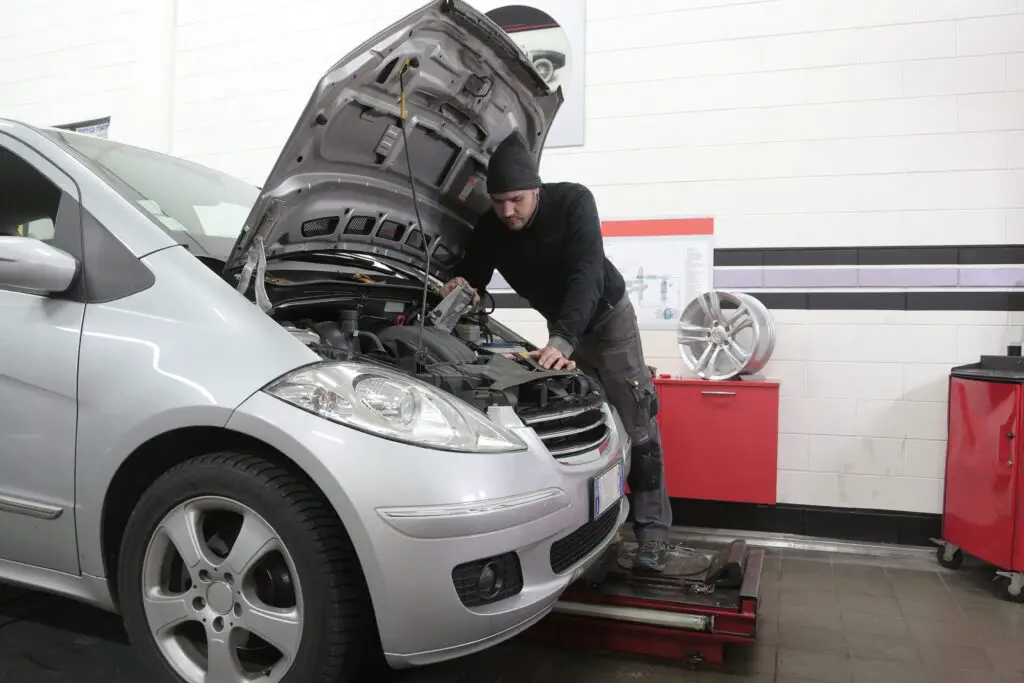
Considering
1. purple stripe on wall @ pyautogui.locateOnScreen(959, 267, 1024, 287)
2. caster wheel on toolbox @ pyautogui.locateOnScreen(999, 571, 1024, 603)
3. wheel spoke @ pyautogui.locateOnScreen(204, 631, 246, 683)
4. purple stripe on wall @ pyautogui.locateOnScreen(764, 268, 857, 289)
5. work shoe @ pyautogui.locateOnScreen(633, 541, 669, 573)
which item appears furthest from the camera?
purple stripe on wall @ pyautogui.locateOnScreen(764, 268, 857, 289)


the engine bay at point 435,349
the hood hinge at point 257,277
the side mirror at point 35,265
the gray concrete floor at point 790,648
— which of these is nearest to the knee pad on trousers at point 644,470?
the engine bay at point 435,349

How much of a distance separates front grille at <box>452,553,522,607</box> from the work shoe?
2.98 feet

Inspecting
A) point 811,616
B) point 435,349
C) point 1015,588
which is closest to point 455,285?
point 435,349

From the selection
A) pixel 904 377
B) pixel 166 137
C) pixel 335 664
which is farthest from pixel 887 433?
pixel 166 137

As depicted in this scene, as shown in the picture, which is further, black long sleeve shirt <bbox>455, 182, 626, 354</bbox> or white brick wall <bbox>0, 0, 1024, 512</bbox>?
white brick wall <bbox>0, 0, 1024, 512</bbox>

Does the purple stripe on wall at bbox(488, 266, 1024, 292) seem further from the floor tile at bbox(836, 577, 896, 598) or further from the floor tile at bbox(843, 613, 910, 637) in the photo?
the floor tile at bbox(843, 613, 910, 637)

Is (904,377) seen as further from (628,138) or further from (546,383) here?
(546,383)

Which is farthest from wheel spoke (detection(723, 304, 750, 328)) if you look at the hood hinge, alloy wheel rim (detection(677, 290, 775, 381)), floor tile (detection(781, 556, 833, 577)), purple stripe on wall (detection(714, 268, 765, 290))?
the hood hinge

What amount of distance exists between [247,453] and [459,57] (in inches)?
44.9

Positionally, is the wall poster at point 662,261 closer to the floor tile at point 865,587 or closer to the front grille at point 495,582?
the floor tile at point 865,587

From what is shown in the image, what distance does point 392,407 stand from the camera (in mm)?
1408

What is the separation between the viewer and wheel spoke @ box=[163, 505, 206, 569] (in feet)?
4.60

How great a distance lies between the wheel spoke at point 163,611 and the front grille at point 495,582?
1.85ft

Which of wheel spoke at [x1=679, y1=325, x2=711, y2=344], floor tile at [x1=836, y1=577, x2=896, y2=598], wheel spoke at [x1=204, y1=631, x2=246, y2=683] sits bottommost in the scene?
floor tile at [x1=836, y1=577, x2=896, y2=598]
